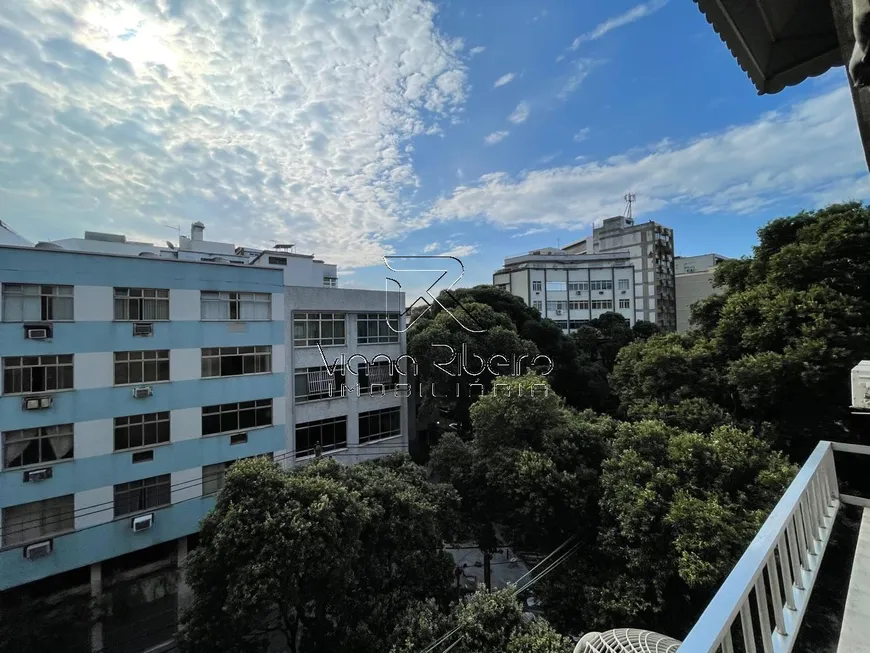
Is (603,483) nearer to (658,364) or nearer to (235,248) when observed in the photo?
(658,364)

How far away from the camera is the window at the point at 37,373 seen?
8.31 metres

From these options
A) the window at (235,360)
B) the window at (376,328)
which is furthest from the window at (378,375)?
the window at (235,360)

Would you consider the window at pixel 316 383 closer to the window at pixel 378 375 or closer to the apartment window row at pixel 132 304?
the window at pixel 378 375

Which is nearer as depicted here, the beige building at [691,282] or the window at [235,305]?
the window at [235,305]

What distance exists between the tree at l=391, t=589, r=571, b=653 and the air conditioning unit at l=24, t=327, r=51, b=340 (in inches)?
360

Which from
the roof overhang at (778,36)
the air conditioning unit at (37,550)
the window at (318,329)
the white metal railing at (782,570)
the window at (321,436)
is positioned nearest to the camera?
the white metal railing at (782,570)

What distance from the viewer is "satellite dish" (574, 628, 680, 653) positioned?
178 inches

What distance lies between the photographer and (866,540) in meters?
2.14

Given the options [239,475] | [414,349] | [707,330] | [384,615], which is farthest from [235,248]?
[707,330]

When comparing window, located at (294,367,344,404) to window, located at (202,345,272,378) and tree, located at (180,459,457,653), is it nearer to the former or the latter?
window, located at (202,345,272,378)

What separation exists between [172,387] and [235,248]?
11.9 meters

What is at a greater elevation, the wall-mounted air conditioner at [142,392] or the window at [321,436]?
the wall-mounted air conditioner at [142,392]

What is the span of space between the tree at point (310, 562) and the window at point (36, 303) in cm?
589

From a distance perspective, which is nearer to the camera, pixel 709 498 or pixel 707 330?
pixel 709 498
